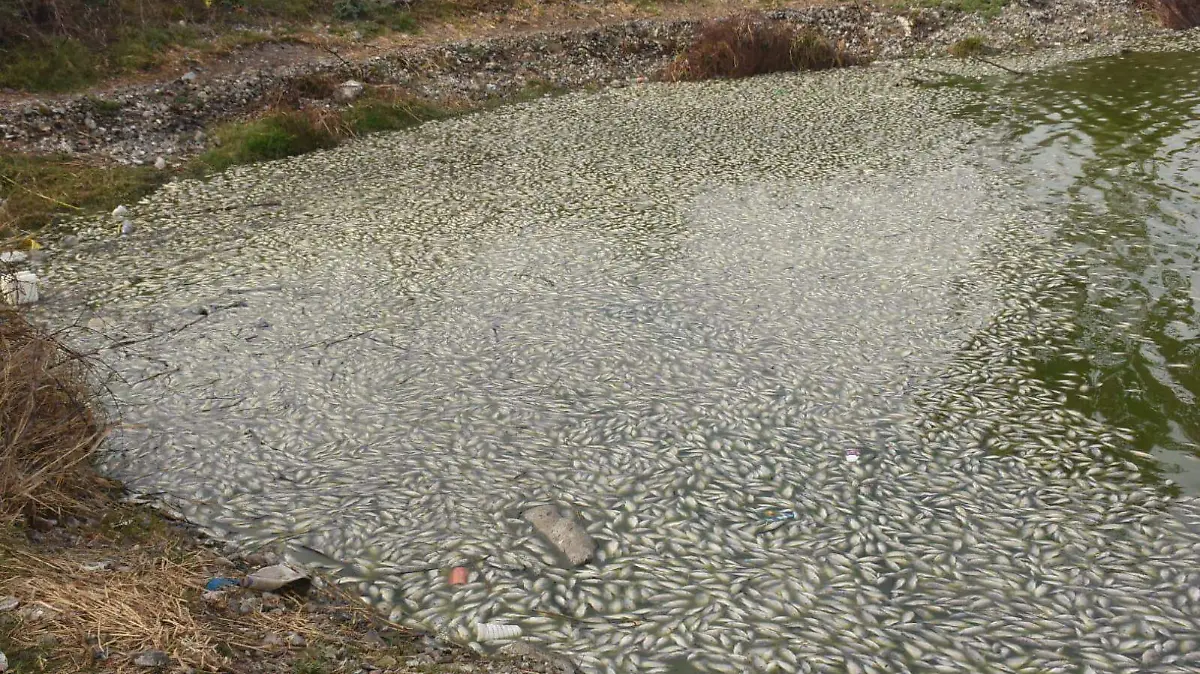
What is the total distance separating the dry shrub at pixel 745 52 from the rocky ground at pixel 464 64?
796mm

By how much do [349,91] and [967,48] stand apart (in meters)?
13.0

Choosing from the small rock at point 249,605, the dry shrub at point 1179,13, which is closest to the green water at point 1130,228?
the small rock at point 249,605

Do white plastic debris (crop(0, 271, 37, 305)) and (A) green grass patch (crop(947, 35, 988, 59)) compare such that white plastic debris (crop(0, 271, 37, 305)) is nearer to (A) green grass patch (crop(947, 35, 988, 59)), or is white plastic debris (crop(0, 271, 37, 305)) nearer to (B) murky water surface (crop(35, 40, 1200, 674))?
(B) murky water surface (crop(35, 40, 1200, 674))

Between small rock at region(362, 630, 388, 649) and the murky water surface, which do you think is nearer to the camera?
small rock at region(362, 630, 388, 649)

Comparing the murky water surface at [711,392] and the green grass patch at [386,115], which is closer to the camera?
the murky water surface at [711,392]

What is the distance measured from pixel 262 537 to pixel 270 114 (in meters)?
9.67

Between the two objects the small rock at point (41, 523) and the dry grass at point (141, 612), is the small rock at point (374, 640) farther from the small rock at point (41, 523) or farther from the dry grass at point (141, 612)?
the small rock at point (41, 523)

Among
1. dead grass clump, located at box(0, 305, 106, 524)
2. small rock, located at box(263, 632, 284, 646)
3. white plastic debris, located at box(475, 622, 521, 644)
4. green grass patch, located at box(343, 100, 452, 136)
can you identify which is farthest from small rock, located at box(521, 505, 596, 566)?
green grass patch, located at box(343, 100, 452, 136)

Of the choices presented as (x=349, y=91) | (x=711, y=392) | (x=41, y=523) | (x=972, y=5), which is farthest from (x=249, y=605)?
(x=972, y=5)

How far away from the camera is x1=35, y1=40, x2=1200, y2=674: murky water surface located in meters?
4.21

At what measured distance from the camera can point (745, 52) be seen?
Answer: 17359mm

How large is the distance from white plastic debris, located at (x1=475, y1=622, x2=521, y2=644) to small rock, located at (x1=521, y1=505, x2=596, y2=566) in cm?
55

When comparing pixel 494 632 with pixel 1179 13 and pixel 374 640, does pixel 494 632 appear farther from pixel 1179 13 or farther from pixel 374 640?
pixel 1179 13

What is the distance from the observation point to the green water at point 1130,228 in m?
5.76
